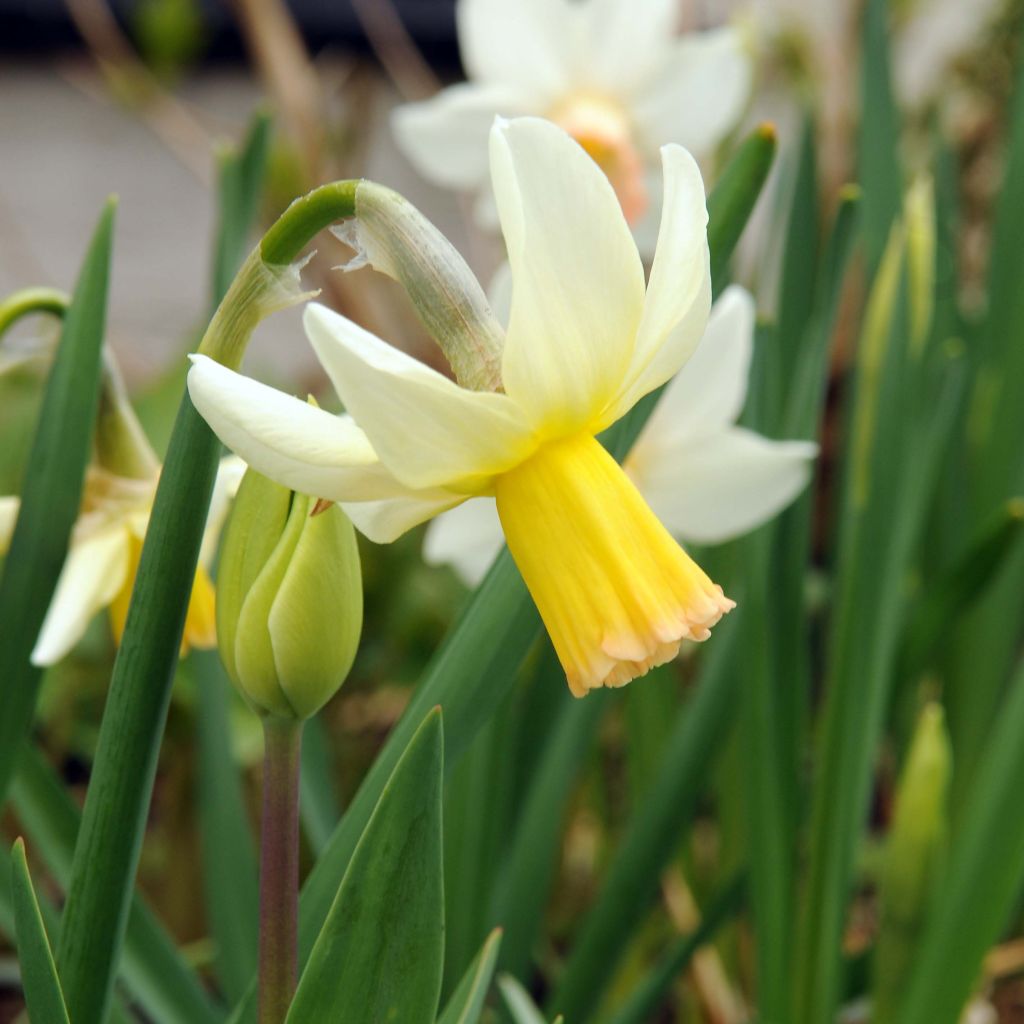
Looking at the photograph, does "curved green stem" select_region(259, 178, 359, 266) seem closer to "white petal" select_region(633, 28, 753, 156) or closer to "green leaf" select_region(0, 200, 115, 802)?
"green leaf" select_region(0, 200, 115, 802)

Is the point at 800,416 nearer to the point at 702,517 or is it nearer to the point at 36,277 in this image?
the point at 702,517

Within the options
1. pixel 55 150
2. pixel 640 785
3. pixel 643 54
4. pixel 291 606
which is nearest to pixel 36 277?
pixel 55 150

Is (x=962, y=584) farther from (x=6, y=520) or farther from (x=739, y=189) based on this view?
(x=6, y=520)

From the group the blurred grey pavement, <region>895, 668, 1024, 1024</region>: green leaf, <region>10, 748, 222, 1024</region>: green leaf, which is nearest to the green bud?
<region>895, 668, 1024, 1024</region>: green leaf

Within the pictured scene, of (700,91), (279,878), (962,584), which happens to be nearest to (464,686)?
(279,878)

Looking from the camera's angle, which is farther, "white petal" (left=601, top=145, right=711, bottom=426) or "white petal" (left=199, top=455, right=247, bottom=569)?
"white petal" (left=199, top=455, right=247, bottom=569)

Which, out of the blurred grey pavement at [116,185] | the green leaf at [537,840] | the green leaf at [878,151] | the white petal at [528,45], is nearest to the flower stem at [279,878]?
the green leaf at [537,840]

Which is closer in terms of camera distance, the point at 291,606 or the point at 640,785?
the point at 291,606
